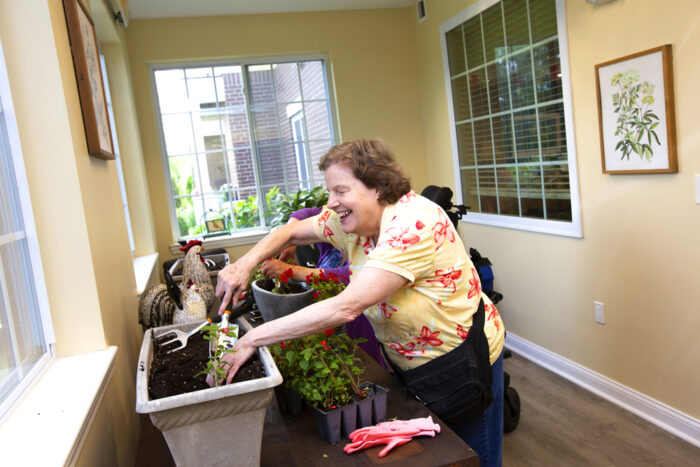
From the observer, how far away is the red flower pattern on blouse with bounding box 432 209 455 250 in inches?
54.2

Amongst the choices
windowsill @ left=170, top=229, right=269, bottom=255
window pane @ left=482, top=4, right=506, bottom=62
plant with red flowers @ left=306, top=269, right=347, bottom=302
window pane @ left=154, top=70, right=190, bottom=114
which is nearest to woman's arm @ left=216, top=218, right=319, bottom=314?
plant with red flowers @ left=306, top=269, right=347, bottom=302

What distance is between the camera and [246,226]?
5.10 metres

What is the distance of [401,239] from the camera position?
1.30 m

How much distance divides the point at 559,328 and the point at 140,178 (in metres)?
3.22

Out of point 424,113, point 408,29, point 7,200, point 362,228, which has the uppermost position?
point 408,29

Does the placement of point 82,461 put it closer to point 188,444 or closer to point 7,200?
point 188,444

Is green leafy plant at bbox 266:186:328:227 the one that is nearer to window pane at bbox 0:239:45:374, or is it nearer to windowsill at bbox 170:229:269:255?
windowsill at bbox 170:229:269:255

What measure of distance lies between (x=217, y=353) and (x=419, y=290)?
52 cm

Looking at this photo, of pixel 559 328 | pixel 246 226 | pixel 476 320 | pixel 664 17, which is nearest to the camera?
pixel 476 320

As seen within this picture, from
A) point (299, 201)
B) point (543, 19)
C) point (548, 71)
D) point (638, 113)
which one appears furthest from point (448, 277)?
point (299, 201)

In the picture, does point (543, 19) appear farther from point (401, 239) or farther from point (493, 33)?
point (401, 239)

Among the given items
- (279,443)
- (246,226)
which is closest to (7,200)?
(279,443)

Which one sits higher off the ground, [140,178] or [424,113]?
[424,113]

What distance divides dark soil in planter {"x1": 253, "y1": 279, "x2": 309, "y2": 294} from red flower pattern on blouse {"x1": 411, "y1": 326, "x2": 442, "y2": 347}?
366 millimetres
